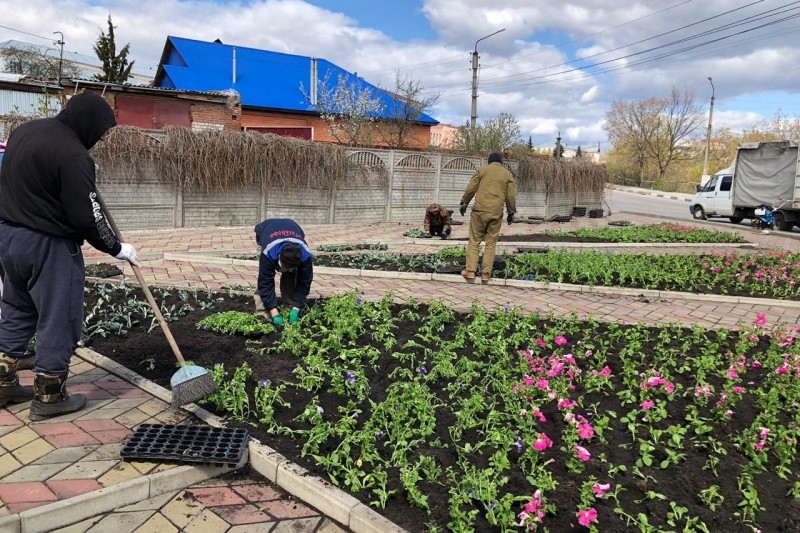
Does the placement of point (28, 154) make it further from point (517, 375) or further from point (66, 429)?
point (517, 375)

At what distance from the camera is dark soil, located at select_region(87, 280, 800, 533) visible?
2402mm

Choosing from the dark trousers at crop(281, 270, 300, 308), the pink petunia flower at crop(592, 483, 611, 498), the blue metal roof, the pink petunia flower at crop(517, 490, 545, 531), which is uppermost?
the blue metal roof

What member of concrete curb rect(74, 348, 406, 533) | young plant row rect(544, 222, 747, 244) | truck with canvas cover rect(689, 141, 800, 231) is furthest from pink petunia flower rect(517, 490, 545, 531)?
truck with canvas cover rect(689, 141, 800, 231)

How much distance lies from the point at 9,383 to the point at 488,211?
5.90m

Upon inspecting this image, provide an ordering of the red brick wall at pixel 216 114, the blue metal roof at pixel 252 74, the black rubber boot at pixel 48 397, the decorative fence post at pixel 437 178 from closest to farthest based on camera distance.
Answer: the black rubber boot at pixel 48 397, the decorative fence post at pixel 437 178, the red brick wall at pixel 216 114, the blue metal roof at pixel 252 74

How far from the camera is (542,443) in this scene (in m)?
2.79

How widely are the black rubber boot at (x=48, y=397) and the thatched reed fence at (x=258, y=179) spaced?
29.3 ft

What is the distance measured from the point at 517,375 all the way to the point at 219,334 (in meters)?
2.48

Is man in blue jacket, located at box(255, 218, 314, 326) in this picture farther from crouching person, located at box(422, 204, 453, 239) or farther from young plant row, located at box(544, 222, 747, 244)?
young plant row, located at box(544, 222, 747, 244)

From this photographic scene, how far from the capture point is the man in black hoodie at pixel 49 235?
303cm

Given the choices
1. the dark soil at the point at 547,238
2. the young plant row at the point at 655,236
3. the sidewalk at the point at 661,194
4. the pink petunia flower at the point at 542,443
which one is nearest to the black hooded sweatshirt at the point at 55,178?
the pink petunia flower at the point at 542,443

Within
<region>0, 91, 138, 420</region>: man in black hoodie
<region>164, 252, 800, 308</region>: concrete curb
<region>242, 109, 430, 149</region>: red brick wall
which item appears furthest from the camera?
<region>242, 109, 430, 149</region>: red brick wall

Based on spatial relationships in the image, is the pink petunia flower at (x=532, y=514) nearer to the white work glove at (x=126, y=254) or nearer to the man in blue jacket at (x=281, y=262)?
the white work glove at (x=126, y=254)

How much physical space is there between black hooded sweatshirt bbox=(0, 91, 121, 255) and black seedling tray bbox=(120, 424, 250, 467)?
44.6 inches
